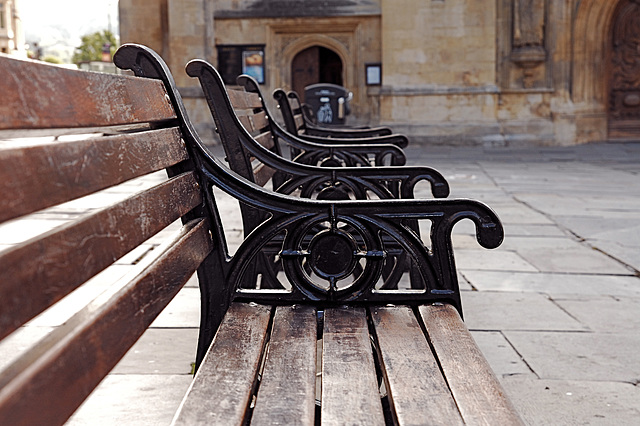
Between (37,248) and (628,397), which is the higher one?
(37,248)

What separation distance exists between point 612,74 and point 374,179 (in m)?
14.8

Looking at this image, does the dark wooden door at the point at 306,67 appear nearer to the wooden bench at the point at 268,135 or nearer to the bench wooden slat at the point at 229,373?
the wooden bench at the point at 268,135

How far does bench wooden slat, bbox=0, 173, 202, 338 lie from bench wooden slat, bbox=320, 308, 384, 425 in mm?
450

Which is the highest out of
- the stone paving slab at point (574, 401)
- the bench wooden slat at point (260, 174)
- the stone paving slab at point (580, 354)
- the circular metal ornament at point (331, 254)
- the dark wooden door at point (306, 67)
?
the dark wooden door at point (306, 67)

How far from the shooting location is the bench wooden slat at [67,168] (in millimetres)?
1018

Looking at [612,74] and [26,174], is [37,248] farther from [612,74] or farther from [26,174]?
[612,74]

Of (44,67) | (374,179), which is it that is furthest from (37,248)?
(374,179)

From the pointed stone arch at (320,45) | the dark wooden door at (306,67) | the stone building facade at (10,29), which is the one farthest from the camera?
the stone building facade at (10,29)

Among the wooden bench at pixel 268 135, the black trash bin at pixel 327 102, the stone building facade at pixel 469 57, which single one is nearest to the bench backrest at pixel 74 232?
the wooden bench at pixel 268 135

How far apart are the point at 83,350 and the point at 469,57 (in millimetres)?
15349

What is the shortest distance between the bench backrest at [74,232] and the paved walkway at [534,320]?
0.81 metres

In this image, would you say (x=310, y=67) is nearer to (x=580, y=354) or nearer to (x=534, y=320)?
(x=534, y=320)

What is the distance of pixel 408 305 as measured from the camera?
6.98 ft

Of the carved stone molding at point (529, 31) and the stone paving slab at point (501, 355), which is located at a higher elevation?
the carved stone molding at point (529, 31)
